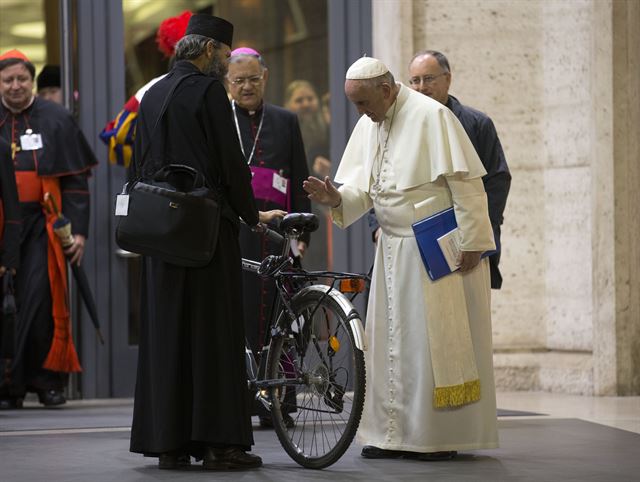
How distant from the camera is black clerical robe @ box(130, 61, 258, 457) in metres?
5.77

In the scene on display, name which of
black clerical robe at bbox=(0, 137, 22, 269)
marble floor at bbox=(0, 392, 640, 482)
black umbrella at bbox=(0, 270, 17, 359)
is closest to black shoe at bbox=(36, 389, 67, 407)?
marble floor at bbox=(0, 392, 640, 482)

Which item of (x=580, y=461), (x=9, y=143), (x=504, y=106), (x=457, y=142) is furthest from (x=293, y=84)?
(x=580, y=461)

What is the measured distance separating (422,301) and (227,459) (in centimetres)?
108

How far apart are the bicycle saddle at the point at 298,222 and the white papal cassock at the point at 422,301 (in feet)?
0.70

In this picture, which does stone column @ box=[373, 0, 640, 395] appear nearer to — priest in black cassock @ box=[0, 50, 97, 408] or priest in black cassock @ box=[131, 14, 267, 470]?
priest in black cassock @ box=[0, 50, 97, 408]

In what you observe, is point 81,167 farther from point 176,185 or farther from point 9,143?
point 176,185

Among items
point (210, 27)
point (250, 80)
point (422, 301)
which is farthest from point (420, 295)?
point (250, 80)

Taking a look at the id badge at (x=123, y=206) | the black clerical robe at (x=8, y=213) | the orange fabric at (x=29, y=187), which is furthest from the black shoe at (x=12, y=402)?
the id badge at (x=123, y=206)

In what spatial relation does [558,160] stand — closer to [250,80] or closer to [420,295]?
[250,80]

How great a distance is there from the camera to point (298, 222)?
6273 millimetres

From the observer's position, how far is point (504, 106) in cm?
981

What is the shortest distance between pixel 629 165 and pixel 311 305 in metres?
3.94

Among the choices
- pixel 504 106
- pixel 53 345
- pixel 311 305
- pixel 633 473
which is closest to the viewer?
pixel 633 473

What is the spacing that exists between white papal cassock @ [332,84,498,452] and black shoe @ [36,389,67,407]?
10.4ft
